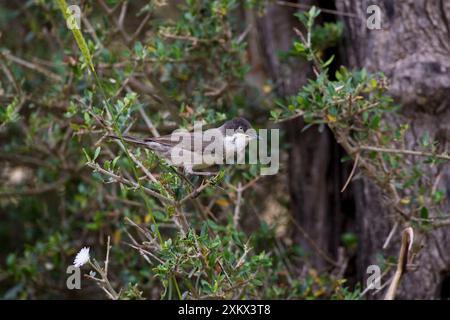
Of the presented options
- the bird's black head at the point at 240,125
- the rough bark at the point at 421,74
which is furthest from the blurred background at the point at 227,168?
the bird's black head at the point at 240,125

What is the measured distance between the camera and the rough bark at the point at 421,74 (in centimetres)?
403

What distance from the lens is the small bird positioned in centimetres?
383

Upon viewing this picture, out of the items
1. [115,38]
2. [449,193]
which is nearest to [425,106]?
[449,193]

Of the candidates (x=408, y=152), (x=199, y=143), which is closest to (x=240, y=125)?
(x=199, y=143)

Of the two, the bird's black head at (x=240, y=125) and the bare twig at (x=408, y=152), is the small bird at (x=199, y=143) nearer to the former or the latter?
the bird's black head at (x=240, y=125)

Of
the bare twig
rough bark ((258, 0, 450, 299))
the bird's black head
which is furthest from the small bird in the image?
rough bark ((258, 0, 450, 299))

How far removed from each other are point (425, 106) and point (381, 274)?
39.8 inches

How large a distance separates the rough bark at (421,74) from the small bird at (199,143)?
0.92 m

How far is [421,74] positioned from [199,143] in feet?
4.38

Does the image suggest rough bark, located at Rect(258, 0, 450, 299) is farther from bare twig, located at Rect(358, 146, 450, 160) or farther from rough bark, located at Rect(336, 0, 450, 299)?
bare twig, located at Rect(358, 146, 450, 160)

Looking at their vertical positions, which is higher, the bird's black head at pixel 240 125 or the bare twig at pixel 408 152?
the bird's black head at pixel 240 125

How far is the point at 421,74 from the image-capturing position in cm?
401

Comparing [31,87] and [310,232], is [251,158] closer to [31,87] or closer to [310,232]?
[310,232]

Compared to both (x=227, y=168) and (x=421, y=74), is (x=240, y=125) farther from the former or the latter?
(x=421, y=74)
